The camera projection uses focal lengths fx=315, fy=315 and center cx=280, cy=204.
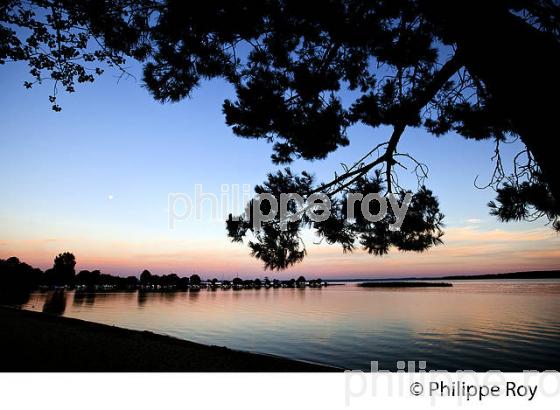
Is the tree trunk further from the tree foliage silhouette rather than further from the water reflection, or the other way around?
the water reflection

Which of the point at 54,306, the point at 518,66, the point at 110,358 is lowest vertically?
the point at 54,306

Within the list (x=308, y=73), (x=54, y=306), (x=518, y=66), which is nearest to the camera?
(x=518, y=66)

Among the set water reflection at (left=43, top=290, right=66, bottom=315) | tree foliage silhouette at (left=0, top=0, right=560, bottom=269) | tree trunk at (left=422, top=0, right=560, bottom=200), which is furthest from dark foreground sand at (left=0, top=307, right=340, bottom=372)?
water reflection at (left=43, top=290, right=66, bottom=315)

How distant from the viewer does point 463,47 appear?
2.25 metres

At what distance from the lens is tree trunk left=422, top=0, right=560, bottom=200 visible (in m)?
1.90

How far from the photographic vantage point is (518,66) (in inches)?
79.0

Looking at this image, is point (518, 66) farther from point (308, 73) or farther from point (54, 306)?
point (54, 306)

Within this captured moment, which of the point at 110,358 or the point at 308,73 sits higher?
the point at 308,73

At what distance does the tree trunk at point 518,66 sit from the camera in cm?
190

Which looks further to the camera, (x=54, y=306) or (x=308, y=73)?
(x=54, y=306)

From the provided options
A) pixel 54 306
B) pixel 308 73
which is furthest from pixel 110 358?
pixel 54 306

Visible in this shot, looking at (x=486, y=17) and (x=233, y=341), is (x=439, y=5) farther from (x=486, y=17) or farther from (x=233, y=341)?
(x=233, y=341)

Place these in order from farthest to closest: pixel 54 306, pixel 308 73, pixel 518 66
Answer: pixel 54 306
pixel 308 73
pixel 518 66

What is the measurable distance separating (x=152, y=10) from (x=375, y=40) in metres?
2.98
